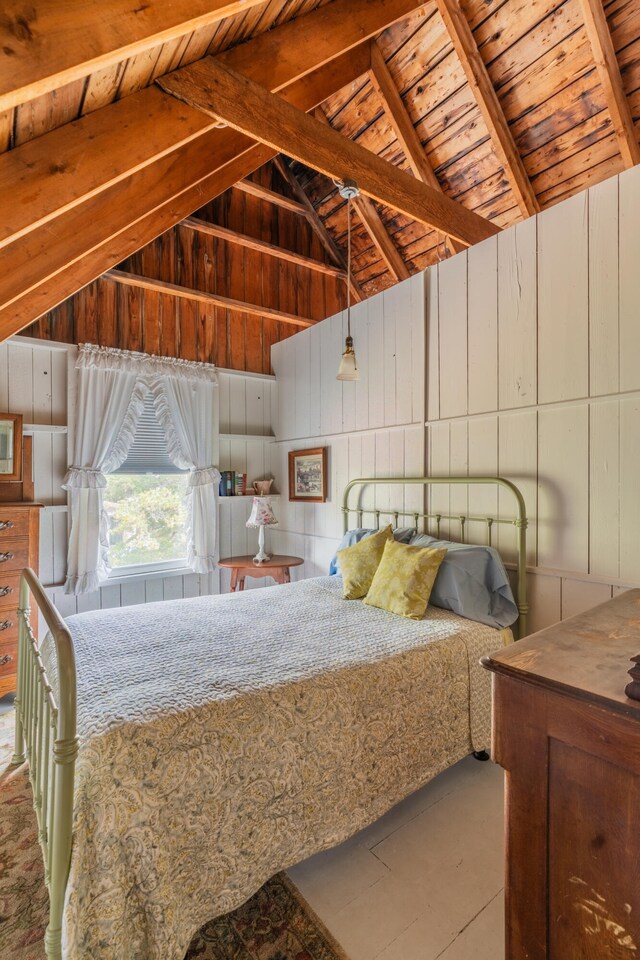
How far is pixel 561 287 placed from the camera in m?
2.30

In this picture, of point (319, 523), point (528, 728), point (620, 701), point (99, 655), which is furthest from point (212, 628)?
point (319, 523)

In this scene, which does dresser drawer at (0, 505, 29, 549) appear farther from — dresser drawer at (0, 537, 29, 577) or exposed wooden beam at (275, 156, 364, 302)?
exposed wooden beam at (275, 156, 364, 302)

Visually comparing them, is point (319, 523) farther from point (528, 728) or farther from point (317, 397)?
point (528, 728)

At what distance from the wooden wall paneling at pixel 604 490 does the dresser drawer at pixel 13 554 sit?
127 inches

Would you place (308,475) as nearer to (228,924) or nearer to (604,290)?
(604,290)

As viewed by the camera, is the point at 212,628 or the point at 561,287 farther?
the point at 561,287

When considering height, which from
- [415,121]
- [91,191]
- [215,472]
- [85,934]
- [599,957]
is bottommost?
[85,934]

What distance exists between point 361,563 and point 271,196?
149 inches

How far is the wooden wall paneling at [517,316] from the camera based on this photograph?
243cm

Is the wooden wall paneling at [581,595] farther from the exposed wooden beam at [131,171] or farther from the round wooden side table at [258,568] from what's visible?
the exposed wooden beam at [131,171]

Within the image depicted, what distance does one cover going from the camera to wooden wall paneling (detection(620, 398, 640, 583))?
2027 millimetres

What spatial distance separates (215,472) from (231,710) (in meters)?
2.96

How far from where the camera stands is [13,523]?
9.06 ft

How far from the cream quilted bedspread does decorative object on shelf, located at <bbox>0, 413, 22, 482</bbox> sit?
160cm
